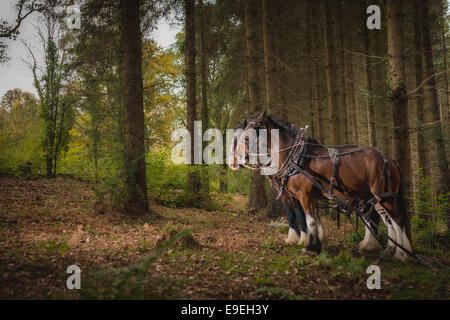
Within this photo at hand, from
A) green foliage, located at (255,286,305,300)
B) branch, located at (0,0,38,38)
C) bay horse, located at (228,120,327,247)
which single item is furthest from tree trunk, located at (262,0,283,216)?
branch, located at (0,0,38,38)

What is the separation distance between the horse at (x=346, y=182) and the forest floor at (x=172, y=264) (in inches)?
17.7

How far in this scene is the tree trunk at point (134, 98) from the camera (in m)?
7.85

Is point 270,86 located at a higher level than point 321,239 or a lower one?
higher

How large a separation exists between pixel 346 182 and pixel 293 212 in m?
1.58

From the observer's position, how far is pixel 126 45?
806cm

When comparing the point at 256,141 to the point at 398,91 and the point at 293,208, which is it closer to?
the point at 293,208

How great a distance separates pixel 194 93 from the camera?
11.9 m

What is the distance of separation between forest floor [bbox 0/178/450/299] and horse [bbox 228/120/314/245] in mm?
293

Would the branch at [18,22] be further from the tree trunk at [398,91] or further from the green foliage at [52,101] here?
the tree trunk at [398,91]

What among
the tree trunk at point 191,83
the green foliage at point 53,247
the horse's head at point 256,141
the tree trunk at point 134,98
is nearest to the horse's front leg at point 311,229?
the horse's head at point 256,141

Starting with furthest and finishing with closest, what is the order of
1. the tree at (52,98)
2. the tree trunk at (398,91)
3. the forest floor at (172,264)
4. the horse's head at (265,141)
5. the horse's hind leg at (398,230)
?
the tree at (52,98) → the horse's head at (265,141) → the tree trunk at (398,91) → the horse's hind leg at (398,230) → the forest floor at (172,264)

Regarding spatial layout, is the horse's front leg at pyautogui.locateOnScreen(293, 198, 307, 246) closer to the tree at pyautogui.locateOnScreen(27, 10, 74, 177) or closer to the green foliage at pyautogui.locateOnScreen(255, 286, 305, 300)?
the green foliage at pyautogui.locateOnScreen(255, 286, 305, 300)

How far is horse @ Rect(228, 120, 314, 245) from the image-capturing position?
5602 mm

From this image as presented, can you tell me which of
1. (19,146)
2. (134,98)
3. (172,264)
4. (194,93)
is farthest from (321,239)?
(19,146)
